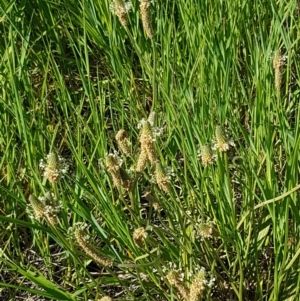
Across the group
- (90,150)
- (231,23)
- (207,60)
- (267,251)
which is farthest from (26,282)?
(231,23)

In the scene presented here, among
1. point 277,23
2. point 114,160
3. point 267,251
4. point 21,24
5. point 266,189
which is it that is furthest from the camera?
point 21,24

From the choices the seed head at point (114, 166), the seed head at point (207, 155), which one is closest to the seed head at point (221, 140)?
the seed head at point (207, 155)

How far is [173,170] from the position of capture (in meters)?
1.36

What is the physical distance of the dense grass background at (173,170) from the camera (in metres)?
1.23

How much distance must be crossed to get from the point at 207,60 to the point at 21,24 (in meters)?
0.61

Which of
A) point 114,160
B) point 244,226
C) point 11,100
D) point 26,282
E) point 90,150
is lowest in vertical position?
point 26,282

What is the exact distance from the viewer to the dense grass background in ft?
4.02

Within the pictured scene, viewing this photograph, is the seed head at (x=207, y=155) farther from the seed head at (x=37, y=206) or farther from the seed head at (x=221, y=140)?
the seed head at (x=37, y=206)

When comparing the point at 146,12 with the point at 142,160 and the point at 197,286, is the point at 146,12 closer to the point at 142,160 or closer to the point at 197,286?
the point at 142,160

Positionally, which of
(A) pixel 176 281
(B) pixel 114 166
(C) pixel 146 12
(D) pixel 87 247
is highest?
(C) pixel 146 12

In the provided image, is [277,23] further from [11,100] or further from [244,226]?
[11,100]

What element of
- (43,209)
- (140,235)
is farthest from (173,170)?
(43,209)

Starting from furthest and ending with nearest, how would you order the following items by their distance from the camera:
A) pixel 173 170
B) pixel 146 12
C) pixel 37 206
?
pixel 173 170 < pixel 146 12 < pixel 37 206

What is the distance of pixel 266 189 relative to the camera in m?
1.24
